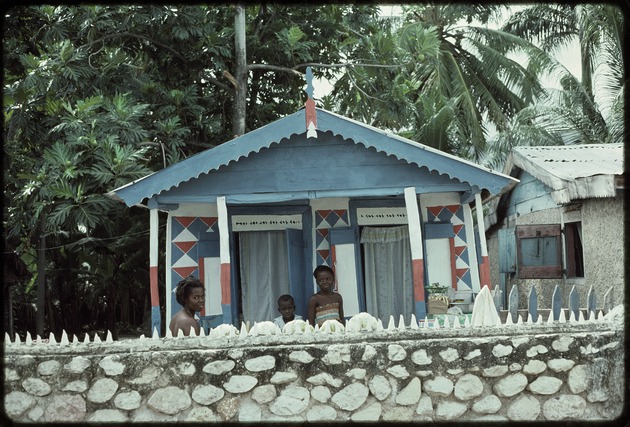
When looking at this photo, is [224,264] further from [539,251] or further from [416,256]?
[539,251]

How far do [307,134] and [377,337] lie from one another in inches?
156

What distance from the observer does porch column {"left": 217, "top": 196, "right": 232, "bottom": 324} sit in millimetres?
9484

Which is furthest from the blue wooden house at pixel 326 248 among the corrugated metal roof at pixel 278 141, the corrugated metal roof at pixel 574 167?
the corrugated metal roof at pixel 574 167

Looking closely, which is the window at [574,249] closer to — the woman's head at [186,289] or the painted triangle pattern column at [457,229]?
the painted triangle pattern column at [457,229]

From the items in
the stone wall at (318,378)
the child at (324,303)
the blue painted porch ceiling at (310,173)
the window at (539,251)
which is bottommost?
the stone wall at (318,378)

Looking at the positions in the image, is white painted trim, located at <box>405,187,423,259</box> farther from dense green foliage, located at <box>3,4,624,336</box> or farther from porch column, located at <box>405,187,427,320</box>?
dense green foliage, located at <box>3,4,624,336</box>

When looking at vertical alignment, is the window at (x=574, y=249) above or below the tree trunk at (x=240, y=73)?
below

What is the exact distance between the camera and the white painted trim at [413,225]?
9.59m

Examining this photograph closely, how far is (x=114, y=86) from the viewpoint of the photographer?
14.1 m

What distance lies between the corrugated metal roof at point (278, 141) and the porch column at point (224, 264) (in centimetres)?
57

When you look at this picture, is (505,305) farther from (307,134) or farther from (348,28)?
(307,134)

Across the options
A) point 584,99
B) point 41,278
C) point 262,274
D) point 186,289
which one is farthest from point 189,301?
point 584,99

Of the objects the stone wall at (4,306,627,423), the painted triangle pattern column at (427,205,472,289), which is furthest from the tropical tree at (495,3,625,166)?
the stone wall at (4,306,627,423)

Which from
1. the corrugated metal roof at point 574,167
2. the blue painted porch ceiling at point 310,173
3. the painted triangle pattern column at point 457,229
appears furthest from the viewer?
the corrugated metal roof at point 574,167
